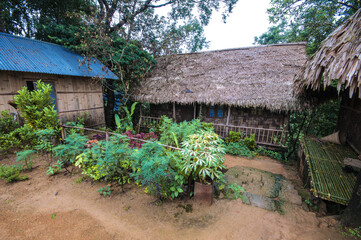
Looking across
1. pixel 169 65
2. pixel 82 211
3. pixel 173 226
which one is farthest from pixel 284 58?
pixel 82 211

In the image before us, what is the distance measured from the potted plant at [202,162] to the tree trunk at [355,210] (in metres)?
1.97

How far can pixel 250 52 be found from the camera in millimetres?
9312

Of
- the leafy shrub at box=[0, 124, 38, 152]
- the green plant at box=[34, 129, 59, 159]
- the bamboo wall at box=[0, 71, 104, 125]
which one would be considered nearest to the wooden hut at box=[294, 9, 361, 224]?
the green plant at box=[34, 129, 59, 159]

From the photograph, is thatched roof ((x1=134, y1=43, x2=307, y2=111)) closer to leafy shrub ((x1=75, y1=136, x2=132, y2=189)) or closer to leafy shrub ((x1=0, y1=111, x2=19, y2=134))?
leafy shrub ((x1=75, y1=136, x2=132, y2=189))

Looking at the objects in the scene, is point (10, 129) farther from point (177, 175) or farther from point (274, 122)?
point (274, 122)

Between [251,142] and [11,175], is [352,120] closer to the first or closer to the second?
[251,142]

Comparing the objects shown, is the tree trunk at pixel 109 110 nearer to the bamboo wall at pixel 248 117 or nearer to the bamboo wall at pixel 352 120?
the bamboo wall at pixel 248 117

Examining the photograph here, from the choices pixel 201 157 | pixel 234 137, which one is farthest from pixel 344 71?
pixel 234 137

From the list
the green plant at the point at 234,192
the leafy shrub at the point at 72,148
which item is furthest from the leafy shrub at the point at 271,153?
the leafy shrub at the point at 72,148

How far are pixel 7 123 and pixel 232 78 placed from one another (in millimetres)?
9181

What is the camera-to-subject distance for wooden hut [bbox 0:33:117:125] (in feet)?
17.7

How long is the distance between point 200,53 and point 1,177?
10.6 m

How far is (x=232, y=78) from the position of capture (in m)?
8.12

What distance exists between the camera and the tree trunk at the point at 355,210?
2314mm
